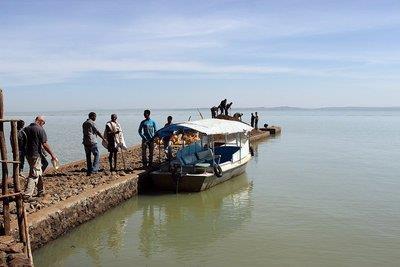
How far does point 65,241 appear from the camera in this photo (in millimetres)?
9250

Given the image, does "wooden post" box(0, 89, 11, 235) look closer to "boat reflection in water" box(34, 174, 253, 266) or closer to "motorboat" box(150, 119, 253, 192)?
"boat reflection in water" box(34, 174, 253, 266)

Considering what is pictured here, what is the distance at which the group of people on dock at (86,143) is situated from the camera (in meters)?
9.44

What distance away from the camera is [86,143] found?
12.6 metres

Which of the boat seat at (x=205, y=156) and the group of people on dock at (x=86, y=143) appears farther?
the boat seat at (x=205, y=156)

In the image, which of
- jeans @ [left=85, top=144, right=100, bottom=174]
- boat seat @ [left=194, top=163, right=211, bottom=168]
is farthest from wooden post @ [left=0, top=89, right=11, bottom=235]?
boat seat @ [left=194, top=163, right=211, bottom=168]

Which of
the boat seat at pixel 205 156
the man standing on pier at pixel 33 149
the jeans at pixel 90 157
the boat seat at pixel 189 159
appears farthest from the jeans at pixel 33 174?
the boat seat at pixel 205 156

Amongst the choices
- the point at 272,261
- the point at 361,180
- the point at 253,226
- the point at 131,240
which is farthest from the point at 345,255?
the point at 361,180

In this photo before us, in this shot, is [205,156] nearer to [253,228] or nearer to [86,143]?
[86,143]

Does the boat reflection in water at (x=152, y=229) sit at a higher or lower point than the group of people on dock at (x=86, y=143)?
lower

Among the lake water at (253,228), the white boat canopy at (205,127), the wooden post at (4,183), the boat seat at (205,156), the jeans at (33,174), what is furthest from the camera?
the boat seat at (205,156)

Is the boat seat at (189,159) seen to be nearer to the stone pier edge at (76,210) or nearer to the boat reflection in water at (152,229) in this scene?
the boat reflection in water at (152,229)

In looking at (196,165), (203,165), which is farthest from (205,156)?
(196,165)

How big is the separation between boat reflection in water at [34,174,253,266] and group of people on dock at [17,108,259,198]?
1.49 metres

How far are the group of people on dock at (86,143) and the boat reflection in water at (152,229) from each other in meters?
1.49
